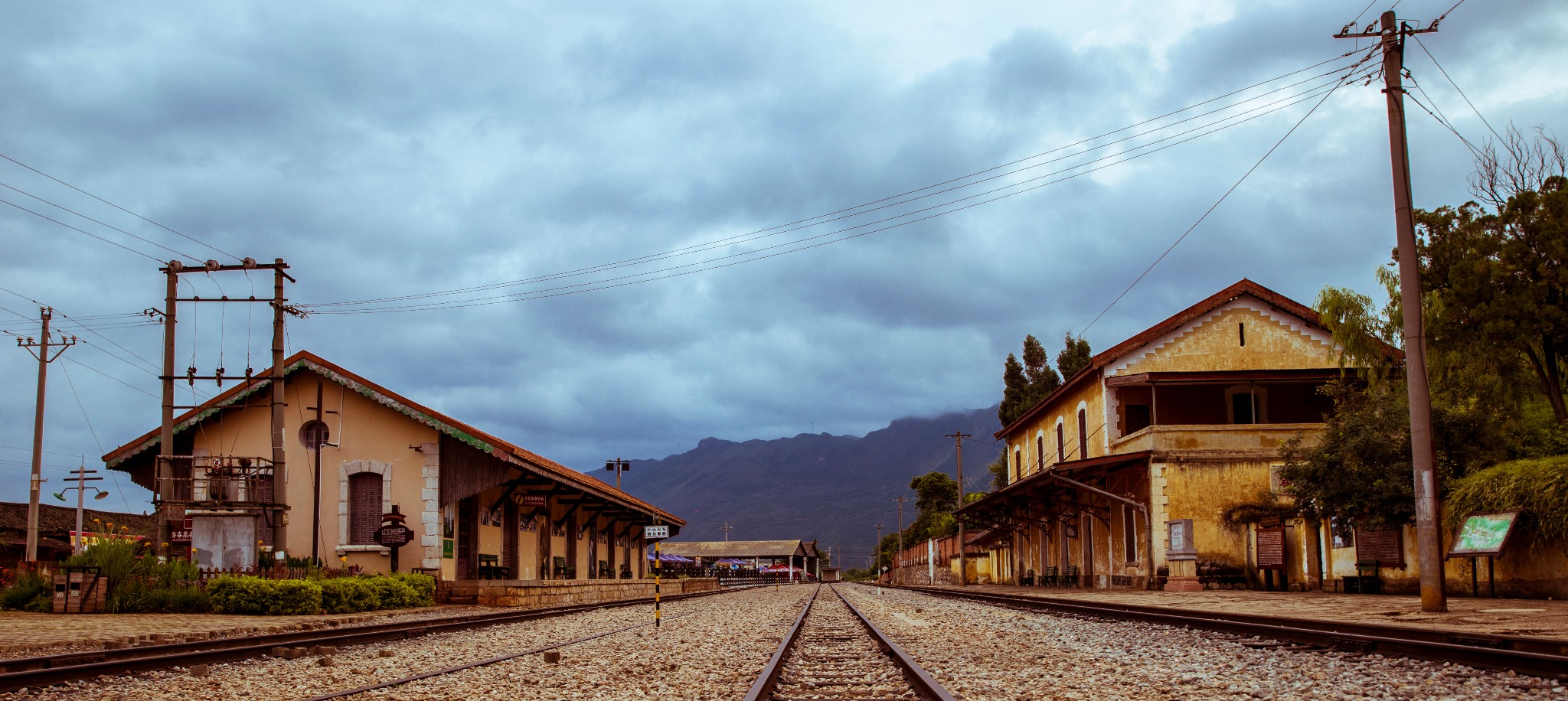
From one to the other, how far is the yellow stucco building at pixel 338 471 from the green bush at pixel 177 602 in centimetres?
511

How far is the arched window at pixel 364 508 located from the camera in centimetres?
2511

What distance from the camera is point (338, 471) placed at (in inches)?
992

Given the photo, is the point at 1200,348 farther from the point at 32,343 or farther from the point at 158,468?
the point at 32,343

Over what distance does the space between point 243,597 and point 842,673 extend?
13.0 metres

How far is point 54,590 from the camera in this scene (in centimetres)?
1714

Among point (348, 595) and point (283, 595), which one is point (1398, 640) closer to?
point (283, 595)

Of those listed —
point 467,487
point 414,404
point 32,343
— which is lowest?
point 467,487

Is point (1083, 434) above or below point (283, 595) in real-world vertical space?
above

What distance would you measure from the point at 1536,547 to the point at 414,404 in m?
20.8

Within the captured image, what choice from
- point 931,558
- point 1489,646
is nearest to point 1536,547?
point 1489,646

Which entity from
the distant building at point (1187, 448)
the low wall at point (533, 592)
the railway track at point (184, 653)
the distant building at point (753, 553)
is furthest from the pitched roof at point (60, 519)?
the distant building at point (753, 553)

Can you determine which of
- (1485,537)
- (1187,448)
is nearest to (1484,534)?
(1485,537)

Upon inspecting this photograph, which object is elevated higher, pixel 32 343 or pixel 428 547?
pixel 32 343

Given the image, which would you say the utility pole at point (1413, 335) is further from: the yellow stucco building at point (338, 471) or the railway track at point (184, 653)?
the yellow stucco building at point (338, 471)
